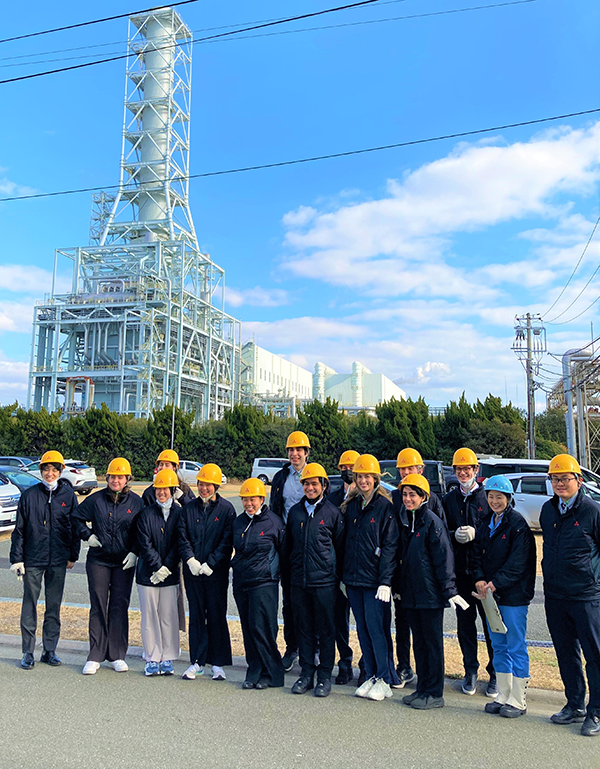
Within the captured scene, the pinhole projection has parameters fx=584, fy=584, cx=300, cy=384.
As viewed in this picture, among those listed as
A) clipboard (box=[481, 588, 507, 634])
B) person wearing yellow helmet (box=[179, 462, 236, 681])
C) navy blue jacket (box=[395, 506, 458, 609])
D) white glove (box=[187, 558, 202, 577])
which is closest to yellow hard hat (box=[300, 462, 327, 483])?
person wearing yellow helmet (box=[179, 462, 236, 681])

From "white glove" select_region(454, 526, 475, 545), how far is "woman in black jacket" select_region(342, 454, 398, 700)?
0.52 m

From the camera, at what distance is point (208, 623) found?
5.14 meters

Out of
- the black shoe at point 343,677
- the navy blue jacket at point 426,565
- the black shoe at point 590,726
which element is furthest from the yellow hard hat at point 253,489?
the black shoe at point 590,726

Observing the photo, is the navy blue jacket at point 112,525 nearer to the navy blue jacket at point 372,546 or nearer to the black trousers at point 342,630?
the black trousers at point 342,630

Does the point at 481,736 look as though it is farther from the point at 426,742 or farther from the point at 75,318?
the point at 75,318

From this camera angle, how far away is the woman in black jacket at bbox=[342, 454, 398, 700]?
470cm

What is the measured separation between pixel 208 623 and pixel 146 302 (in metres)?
48.9

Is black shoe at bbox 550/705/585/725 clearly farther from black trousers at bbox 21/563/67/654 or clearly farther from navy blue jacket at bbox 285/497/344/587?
black trousers at bbox 21/563/67/654

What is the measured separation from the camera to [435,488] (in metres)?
16.6

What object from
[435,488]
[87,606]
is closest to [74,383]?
[435,488]

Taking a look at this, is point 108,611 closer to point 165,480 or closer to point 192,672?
point 192,672

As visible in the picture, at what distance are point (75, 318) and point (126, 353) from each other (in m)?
5.69

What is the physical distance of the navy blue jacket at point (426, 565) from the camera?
457 cm

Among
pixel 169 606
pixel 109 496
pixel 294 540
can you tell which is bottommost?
pixel 169 606
